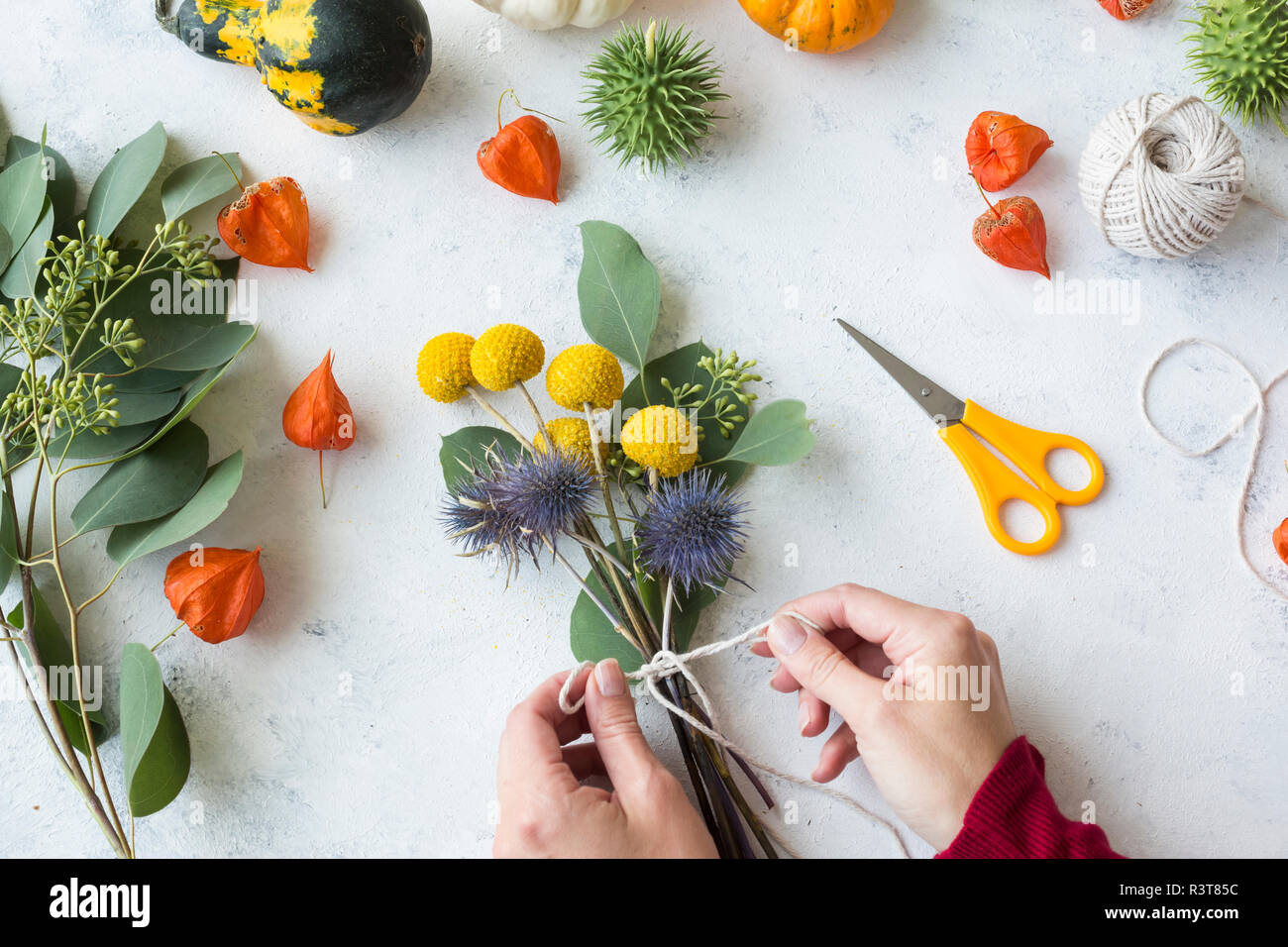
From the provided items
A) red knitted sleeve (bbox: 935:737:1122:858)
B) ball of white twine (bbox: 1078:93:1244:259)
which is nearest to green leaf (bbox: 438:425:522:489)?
red knitted sleeve (bbox: 935:737:1122:858)

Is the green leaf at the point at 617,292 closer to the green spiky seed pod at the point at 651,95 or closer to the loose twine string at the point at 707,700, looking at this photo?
the green spiky seed pod at the point at 651,95

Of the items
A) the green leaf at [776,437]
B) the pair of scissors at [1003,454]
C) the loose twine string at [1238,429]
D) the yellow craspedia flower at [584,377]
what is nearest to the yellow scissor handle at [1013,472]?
the pair of scissors at [1003,454]

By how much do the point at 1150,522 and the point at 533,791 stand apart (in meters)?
0.84

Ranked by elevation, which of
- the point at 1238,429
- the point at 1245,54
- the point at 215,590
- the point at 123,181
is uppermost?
the point at 1245,54

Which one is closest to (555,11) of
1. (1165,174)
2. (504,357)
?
(504,357)

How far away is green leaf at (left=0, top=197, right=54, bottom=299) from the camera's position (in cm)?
115

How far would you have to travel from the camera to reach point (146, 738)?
1067 mm

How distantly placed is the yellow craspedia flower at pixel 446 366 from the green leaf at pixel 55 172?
56 cm

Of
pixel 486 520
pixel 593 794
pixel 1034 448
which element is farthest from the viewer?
pixel 1034 448

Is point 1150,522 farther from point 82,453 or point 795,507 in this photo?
point 82,453

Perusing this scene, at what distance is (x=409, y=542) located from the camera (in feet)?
3.80

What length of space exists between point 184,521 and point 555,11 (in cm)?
80

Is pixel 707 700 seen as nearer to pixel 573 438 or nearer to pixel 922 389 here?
pixel 573 438

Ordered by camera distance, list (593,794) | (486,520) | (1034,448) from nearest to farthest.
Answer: (593,794), (486,520), (1034,448)
